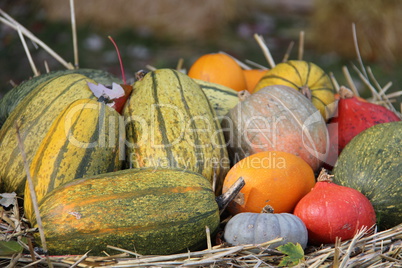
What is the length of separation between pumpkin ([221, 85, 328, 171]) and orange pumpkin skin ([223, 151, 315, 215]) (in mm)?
250

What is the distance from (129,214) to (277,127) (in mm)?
1079

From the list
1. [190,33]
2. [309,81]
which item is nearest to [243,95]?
[309,81]

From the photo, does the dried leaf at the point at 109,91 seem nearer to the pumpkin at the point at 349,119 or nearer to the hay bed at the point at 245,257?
the hay bed at the point at 245,257

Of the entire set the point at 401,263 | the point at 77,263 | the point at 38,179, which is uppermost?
the point at 38,179

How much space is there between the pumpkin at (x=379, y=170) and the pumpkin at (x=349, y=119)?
1.11 feet

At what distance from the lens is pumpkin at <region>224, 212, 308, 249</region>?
2.05 m

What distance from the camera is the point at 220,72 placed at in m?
3.39

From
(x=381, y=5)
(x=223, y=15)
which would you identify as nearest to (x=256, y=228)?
(x=381, y=5)

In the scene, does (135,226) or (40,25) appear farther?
(40,25)

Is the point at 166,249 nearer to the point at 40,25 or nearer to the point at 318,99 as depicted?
the point at 318,99

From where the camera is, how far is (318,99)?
3.06 m

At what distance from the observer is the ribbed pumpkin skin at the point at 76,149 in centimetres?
215

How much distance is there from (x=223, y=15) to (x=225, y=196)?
6.74 m

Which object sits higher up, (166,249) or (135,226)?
(135,226)
